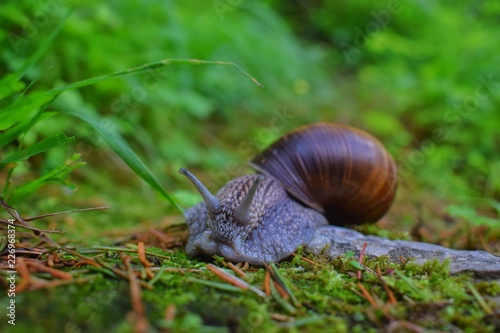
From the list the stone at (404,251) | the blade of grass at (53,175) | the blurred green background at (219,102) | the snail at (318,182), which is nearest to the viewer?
the stone at (404,251)

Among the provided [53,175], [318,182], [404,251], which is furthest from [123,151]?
[404,251]

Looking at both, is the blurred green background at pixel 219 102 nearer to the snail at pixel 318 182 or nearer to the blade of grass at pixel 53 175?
the blade of grass at pixel 53 175

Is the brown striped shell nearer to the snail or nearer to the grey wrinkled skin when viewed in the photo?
the snail

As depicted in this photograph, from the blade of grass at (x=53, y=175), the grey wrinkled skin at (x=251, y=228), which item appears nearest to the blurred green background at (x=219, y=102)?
the blade of grass at (x=53, y=175)

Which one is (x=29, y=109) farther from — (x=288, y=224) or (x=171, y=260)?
(x=288, y=224)

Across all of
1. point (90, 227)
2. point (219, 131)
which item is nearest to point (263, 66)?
point (219, 131)

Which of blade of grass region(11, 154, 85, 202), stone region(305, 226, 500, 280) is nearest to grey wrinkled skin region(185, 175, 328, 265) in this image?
stone region(305, 226, 500, 280)
